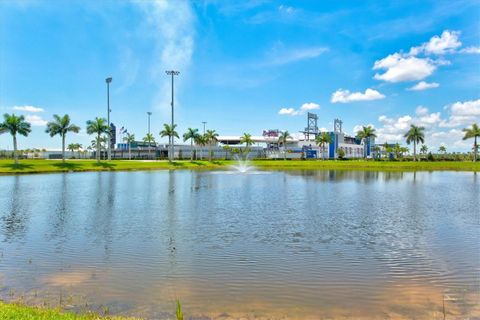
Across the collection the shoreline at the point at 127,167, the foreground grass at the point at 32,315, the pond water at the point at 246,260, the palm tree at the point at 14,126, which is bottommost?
the pond water at the point at 246,260

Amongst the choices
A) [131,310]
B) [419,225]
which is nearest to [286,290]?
[131,310]

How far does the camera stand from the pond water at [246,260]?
12023mm

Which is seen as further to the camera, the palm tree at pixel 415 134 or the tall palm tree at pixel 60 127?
the palm tree at pixel 415 134

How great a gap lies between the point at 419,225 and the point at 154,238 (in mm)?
16004

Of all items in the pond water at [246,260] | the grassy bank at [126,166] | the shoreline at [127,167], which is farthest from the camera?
the grassy bank at [126,166]

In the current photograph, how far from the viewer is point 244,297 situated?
1255 centimetres

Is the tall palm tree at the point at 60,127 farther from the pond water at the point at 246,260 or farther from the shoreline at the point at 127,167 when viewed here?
the pond water at the point at 246,260

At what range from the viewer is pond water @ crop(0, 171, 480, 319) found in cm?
1202

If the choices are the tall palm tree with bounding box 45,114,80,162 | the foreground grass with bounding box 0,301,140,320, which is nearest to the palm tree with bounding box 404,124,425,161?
the tall palm tree with bounding box 45,114,80,162

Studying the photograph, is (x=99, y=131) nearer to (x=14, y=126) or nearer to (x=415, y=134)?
(x=14, y=126)

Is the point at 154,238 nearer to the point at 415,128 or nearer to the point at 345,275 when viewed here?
the point at 345,275

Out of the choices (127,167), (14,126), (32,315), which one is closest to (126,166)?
(127,167)

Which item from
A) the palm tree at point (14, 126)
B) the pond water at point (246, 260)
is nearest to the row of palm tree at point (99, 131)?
the palm tree at point (14, 126)

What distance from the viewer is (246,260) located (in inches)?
661
